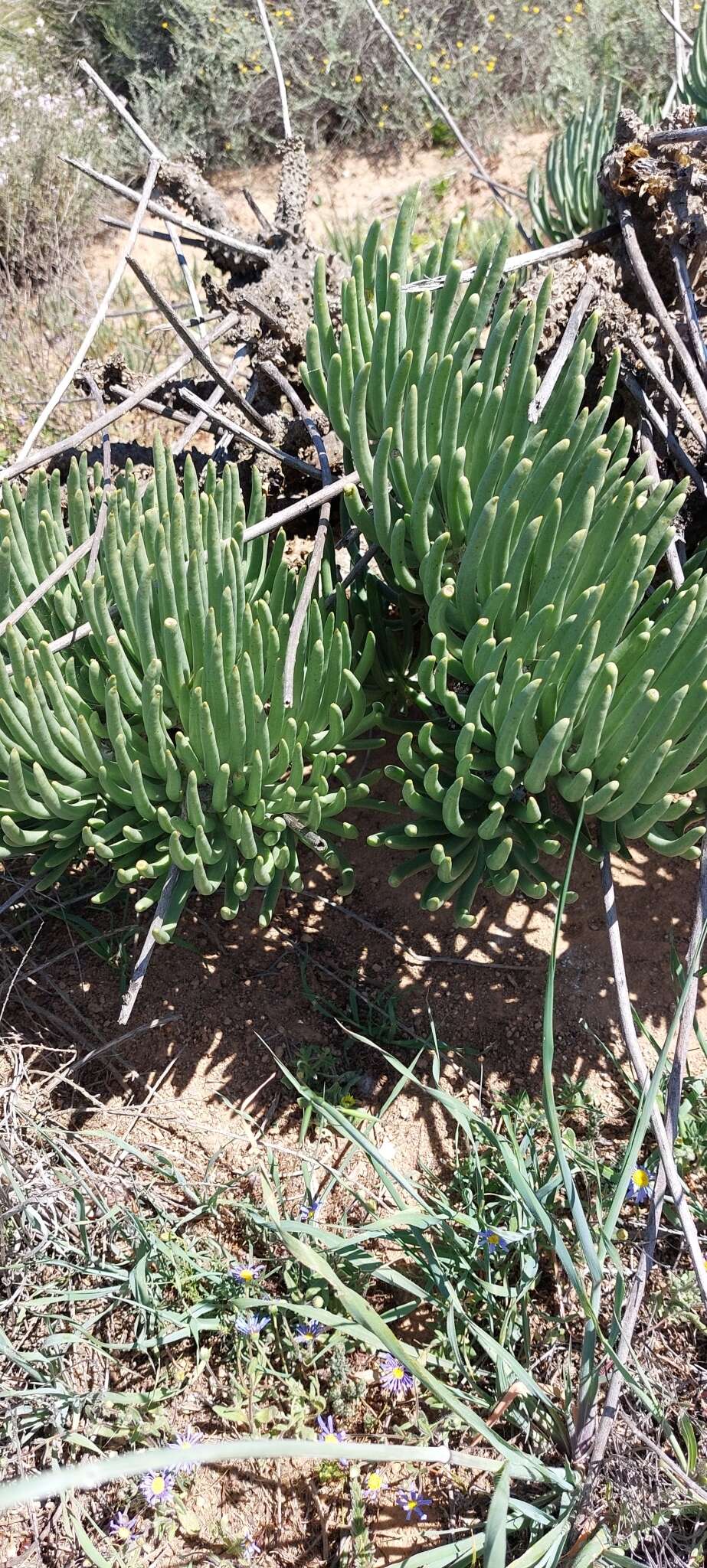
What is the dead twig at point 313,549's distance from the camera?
155cm

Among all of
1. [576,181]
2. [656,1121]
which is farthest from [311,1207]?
[576,181]

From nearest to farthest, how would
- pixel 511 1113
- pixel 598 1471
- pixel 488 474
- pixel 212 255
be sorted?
pixel 598 1471 → pixel 488 474 → pixel 511 1113 → pixel 212 255

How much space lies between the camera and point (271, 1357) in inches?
63.7

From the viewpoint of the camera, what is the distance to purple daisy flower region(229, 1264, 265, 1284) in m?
1.61

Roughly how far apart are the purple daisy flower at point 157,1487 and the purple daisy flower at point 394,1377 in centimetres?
33

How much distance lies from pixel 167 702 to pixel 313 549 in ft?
1.50

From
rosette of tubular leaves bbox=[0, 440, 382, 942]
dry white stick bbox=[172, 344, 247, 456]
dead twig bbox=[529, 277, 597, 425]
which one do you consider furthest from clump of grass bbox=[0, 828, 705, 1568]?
dry white stick bbox=[172, 344, 247, 456]

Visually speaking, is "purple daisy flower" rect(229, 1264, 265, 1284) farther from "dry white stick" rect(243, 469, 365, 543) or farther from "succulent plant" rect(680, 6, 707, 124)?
"succulent plant" rect(680, 6, 707, 124)

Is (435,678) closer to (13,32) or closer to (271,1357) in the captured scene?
(271,1357)

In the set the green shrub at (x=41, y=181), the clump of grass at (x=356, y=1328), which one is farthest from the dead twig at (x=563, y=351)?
the green shrub at (x=41, y=181)

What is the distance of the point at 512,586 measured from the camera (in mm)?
1510

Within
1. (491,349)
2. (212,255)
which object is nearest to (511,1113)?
(491,349)

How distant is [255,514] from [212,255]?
100 cm

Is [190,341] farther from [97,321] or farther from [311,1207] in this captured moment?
[311,1207]
